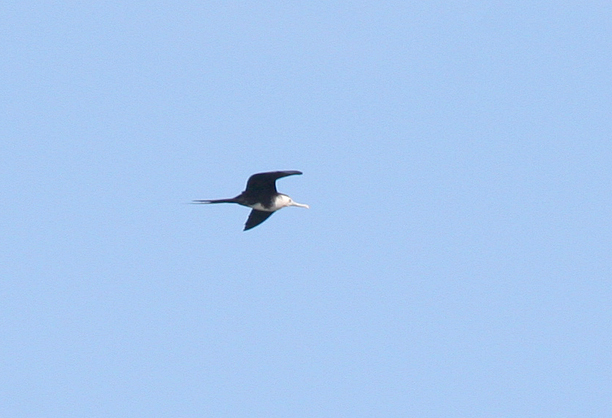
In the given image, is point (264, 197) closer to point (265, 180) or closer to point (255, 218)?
point (265, 180)

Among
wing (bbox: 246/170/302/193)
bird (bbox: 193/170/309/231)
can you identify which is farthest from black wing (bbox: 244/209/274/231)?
wing (bbox: 246/170/302/193)

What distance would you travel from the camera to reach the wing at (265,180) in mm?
30816

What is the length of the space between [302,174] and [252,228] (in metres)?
5.39

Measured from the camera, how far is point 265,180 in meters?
32.0

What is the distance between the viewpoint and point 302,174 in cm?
3053

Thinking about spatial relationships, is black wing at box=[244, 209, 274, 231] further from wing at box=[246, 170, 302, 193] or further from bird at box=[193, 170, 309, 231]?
wing at box=[246, 170, 302, 193]

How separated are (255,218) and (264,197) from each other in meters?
2.26

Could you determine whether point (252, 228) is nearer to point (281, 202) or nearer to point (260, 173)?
point (281, 202)

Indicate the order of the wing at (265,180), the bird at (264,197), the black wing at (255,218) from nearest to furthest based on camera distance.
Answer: the wing at (265,180), the bird at (264,197), the black wing at (255,218)

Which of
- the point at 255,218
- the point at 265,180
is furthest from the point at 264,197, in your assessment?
the point at 255,218

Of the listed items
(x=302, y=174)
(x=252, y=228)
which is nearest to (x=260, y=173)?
(x=302, y=174)

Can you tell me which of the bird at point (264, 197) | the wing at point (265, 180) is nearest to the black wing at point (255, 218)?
the bird at point (264, 197)

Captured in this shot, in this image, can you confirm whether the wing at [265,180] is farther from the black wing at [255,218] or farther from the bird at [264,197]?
the black wing at [255,218]

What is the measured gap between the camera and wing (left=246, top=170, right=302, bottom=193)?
3082 centimetres
